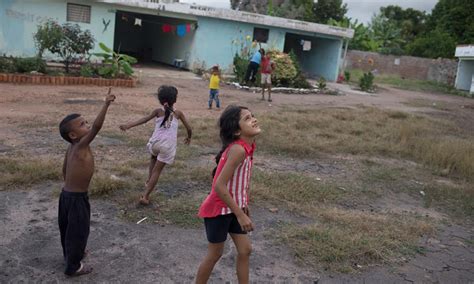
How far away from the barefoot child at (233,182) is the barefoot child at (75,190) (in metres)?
0.91

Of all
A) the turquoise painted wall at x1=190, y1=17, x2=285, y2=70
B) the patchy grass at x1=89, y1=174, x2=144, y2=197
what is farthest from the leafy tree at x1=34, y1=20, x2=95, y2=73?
the patchy grass at x1=89, y1=174, x2=144, y2=197

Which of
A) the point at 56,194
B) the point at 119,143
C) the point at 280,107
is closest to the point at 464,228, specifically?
the point at 56,194

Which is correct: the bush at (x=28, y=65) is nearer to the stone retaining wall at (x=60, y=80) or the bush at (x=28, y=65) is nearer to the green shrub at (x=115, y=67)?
the stone retaining wall at (x=60, y=80)

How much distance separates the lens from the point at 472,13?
1378 inches

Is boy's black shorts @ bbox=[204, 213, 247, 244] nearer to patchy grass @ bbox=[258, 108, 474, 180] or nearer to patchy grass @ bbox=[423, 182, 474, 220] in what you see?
patchy grass @ bbox=[423, 182, 474, 220]

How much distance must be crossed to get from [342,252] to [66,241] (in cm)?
212

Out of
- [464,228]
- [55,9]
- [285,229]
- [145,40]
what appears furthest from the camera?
[145,40]

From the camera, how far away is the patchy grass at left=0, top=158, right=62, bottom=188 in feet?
15.4

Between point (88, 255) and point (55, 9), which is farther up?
point (55, 9)

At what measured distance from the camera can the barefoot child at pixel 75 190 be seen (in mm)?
3072

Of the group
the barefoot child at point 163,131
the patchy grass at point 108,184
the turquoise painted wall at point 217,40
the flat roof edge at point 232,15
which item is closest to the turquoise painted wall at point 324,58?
the flat roof edge at point 232,15

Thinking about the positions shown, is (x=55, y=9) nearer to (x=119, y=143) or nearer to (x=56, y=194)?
(x=119, y=143)

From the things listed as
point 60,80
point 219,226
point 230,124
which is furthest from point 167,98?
point 60,80

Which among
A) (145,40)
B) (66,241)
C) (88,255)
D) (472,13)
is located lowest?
(88,255)
